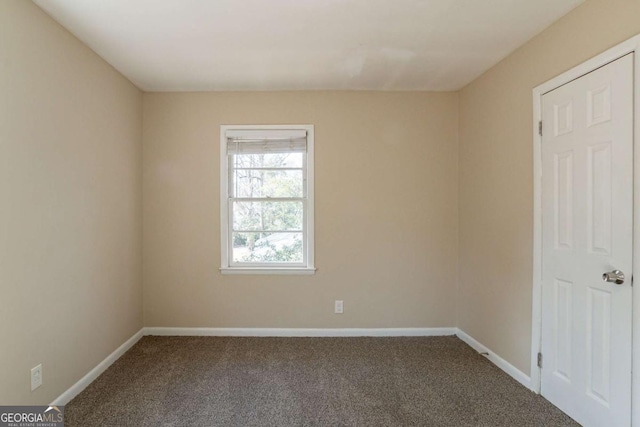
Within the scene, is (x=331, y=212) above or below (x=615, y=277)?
above

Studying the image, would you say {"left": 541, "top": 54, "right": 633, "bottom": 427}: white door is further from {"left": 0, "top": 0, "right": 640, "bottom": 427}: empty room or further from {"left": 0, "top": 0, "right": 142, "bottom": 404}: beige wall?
{"left": 0, "top": 0, "right": 142, "bottom": 404}: beige wall

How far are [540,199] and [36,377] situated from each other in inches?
139

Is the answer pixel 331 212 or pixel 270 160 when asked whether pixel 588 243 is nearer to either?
pixel 331 212

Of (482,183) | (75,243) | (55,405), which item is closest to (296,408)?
(55,405)

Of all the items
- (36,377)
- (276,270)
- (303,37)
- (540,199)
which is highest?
(303,37)

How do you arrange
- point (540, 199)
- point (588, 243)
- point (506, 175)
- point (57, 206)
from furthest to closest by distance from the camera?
point (506, 175) < point (540, 199) < point (57, 206) < point (588, 243)

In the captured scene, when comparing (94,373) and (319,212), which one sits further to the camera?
(319,212)

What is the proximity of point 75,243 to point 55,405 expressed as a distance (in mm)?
1073

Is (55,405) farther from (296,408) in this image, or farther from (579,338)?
(579,338)

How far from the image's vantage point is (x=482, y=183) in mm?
2951

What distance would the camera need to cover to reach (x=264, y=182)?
339 centimetres

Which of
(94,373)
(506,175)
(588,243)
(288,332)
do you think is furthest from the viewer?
(288,332)

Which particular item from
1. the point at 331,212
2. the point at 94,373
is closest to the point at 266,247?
the point at 331,212

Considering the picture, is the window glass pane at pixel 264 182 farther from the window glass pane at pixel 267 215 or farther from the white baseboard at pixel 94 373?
the white baseboard at pixel 94 373
